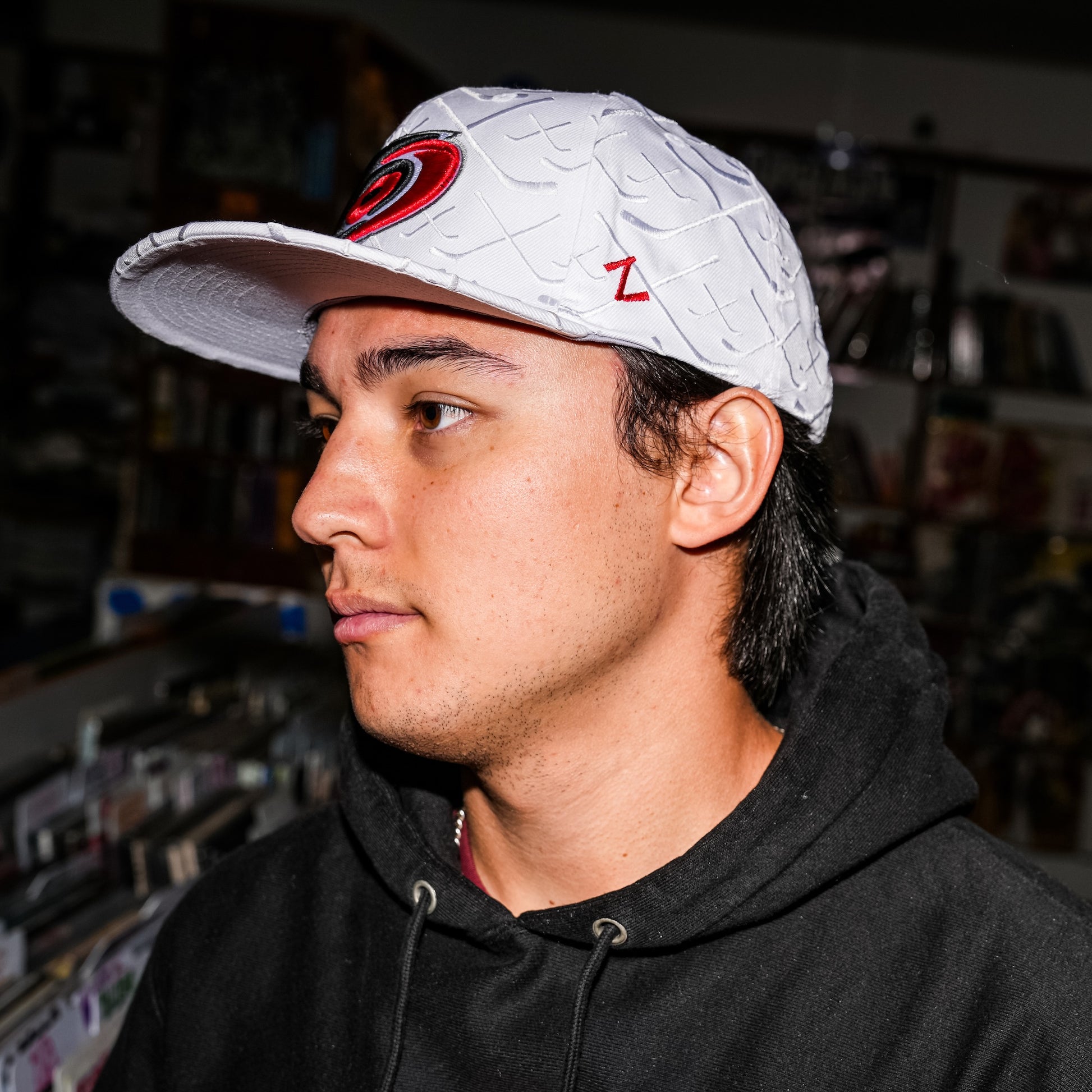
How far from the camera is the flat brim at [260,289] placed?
0.83 m

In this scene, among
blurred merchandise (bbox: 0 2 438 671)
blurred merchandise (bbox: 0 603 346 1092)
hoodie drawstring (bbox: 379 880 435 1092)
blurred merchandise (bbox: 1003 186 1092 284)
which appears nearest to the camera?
hoodie drawstring (bbox: 379 880 435 1092)

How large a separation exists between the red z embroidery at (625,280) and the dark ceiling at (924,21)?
343cm

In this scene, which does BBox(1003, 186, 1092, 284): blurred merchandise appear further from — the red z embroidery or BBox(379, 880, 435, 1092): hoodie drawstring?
BBox(379, 880, 435, 1092): hoodie drawstring

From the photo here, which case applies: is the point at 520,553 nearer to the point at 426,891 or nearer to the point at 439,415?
the point at 439,415

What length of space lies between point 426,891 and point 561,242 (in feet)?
1.89

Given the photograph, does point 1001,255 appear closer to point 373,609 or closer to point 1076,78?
point 1076,78

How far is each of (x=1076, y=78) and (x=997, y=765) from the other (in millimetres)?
2714

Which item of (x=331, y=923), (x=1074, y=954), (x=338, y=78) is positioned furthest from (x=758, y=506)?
(x=338, y=78)

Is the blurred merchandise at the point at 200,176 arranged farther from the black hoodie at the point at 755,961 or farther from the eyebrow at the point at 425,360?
the eyebrow at the point at 425,360

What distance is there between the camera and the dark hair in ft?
3.10

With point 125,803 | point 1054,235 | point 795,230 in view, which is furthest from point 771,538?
point 1054,235

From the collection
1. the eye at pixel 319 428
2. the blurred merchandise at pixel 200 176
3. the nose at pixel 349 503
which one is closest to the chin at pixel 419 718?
the nose at pixel 349 503

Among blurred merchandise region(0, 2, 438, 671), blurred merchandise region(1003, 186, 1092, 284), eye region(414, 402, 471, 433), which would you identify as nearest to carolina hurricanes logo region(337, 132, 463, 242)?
eye region(414, 402, 471, 433)

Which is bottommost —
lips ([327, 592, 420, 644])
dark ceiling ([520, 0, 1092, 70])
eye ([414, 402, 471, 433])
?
lips ([327, 592, 420, 644])
